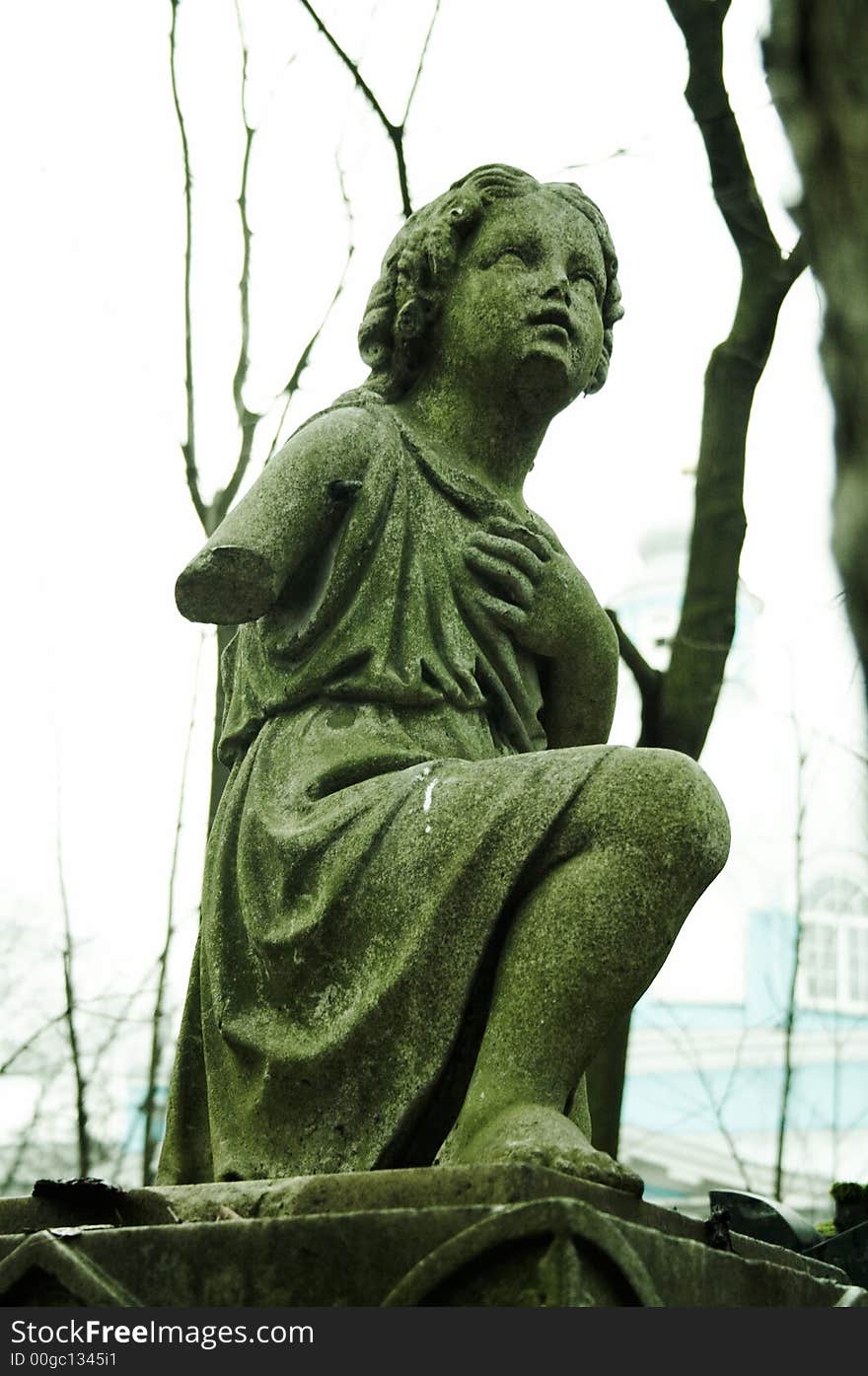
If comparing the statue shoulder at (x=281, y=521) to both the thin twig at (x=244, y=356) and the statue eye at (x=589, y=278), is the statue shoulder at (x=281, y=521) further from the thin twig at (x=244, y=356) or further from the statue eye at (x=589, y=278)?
the thin twig at (x=244, y=356)

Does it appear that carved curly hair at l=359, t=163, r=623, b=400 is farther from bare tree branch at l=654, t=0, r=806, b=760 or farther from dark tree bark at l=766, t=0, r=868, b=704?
dark tree bark at l=766, t=0, r=868, b=704

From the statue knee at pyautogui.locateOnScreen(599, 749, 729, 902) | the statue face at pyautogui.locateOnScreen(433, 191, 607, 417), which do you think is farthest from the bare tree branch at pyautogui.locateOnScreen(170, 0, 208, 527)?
the statue knee at pyautogui.locateOnScreen(599, 749, 729, 902)

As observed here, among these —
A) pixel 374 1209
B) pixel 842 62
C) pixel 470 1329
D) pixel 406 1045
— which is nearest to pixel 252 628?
pixel 406 1045

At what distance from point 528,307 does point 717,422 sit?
129 inches

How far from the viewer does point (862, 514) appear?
5.53 ft

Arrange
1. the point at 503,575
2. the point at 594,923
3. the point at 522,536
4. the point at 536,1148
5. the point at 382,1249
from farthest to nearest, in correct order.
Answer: the point at 522,536
the point at 503,575
the point at 594,923
the point at 536,1148
the point at 382,1249

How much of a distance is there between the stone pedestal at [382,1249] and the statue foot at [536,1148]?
46mm

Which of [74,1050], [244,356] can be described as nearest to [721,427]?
[244,356]

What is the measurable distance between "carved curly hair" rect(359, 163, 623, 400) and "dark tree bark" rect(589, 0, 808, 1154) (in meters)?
2.75

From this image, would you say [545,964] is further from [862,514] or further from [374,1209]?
[862,514]

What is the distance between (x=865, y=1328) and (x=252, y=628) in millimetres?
2146

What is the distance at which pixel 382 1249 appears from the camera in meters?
3.13

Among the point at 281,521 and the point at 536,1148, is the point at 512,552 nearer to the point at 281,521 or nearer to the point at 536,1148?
the point at 281,521

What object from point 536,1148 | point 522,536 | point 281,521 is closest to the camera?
point 536,1148
